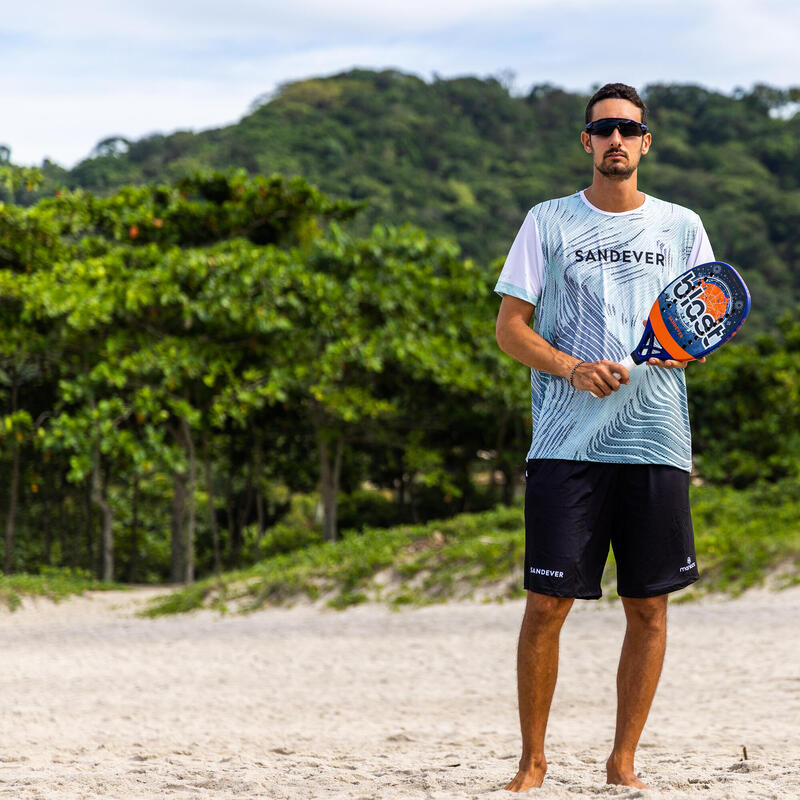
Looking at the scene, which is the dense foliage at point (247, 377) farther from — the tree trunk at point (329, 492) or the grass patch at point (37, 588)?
the grass patch at point (37, 588)

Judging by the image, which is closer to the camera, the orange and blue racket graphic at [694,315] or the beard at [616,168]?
the orange and blue racket graphic at [694,315]

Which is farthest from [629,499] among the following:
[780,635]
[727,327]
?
[780,635]

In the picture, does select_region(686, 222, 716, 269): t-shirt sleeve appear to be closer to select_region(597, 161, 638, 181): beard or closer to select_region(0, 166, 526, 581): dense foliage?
select_region(597, 161, 638, 181): beard

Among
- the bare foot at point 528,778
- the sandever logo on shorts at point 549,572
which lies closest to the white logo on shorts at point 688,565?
the sandever logo on shorts at point 549,572

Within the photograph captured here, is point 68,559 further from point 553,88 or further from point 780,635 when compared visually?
point 553,88

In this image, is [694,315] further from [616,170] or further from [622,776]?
[622,776]

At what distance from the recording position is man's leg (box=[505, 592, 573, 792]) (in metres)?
2.88

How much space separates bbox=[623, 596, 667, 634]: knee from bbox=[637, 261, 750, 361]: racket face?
0.71 metres

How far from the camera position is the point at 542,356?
2.86 metres

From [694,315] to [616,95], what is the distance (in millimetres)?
696

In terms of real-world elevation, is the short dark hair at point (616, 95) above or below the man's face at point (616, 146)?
above

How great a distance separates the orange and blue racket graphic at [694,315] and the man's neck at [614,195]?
11.1 inches

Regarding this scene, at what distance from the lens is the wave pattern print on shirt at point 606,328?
286 centimetres

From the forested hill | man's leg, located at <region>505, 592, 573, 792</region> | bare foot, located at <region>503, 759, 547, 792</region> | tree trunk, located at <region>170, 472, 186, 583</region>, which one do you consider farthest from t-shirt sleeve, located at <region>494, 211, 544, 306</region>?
the forested hill
